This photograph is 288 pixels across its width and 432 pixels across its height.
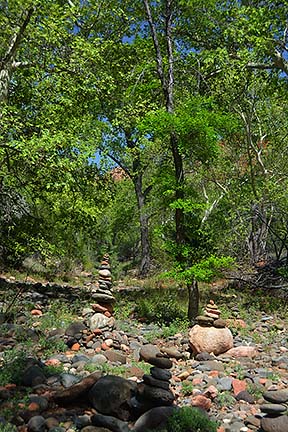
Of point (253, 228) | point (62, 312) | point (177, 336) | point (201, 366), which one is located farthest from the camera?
point (253, 228)

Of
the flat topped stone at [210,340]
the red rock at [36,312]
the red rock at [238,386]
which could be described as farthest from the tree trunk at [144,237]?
the red rock at [238,386]

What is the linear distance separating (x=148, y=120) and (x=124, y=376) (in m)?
5.46

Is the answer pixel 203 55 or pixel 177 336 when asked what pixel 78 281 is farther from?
pixel 203 55

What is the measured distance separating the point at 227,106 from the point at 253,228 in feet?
15.2

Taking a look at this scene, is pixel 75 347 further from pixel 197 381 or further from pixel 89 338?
pixel 197 381

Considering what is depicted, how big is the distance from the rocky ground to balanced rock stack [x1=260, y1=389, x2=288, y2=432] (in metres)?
0.01

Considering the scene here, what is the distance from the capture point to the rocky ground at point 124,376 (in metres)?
4.25

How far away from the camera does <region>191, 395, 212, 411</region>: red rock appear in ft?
15.5

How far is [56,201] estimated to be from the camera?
10.1m

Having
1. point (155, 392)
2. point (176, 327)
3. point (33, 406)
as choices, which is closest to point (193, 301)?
point (176, 327)

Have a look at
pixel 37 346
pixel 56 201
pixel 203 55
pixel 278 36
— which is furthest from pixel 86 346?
pixel 278 36

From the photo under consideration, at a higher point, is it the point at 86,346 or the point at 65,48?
the point at 65,48

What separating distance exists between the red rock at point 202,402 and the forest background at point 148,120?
12.0ft

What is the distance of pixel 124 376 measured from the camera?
5656mm
